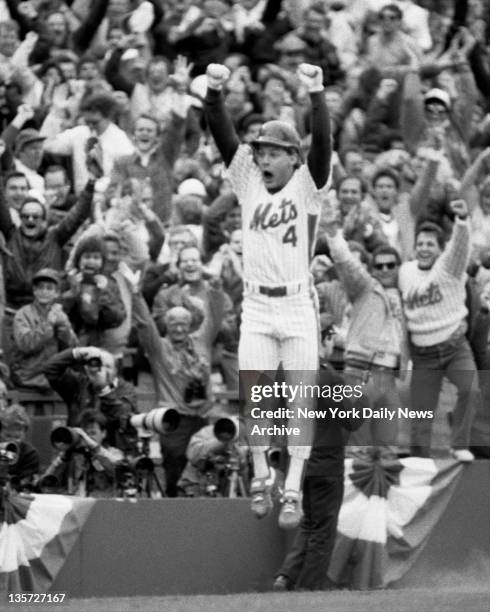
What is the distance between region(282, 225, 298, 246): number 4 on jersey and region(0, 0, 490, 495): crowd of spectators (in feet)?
5.74


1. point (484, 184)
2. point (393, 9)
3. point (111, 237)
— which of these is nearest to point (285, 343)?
point (111, 237)

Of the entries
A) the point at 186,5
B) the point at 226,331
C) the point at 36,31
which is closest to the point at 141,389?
the point at 226,331

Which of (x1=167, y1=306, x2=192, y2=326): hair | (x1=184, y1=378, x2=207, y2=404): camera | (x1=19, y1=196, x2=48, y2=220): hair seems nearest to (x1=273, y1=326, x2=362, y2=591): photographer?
(x1=184, y1=378, x2=207, y2=404): camera

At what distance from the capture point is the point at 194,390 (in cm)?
1496

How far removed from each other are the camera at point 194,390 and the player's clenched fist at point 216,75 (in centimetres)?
331

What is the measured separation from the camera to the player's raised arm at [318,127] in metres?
11.9

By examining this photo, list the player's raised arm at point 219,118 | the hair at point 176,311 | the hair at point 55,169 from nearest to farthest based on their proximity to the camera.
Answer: the player's raised arm at point 219,118 < the hair at point 176,311 < the hair at point 55,169

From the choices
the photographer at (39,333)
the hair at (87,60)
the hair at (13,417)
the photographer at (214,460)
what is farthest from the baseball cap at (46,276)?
the hair at (87,60)

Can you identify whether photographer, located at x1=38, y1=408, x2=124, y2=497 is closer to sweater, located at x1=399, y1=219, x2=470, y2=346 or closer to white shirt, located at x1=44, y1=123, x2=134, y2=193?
sweater, located at x1=399, y1=219, x2=470, y2=346

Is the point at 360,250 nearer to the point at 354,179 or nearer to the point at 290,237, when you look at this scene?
the point at 354,179

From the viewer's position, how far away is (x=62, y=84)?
18.8m

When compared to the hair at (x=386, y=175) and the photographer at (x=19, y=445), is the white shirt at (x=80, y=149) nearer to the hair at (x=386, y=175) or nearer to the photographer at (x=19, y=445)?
the hair at (x=386, y=175)

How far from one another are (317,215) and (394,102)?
339 inches

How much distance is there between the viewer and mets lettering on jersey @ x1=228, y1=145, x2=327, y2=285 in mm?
12141
